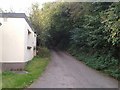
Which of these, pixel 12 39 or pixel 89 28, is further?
pixel 89 28

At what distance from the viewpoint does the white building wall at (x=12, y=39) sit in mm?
17719

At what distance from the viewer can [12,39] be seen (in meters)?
17.9

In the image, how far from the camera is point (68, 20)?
41094 mm

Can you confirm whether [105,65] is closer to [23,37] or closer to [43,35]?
[23,37]

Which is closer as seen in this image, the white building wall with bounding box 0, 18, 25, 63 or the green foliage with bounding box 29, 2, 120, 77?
the green foliage with bounding box 29, 2, 120, 77

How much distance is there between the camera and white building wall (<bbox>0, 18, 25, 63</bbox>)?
17.7m

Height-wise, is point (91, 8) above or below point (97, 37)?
above

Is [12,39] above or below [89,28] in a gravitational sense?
below

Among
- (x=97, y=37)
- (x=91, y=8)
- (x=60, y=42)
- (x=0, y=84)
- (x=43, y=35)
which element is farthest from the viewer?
(x=60, y=42)

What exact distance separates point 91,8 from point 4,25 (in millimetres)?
9726

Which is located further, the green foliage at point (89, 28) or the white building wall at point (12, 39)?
the white building wall at point (12, 39)

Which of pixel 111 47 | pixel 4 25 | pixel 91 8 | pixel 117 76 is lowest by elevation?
pixel 117 76

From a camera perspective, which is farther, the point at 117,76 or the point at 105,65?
the point at 105,65

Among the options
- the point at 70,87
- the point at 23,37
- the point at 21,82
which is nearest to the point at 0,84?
the point at 21,82
